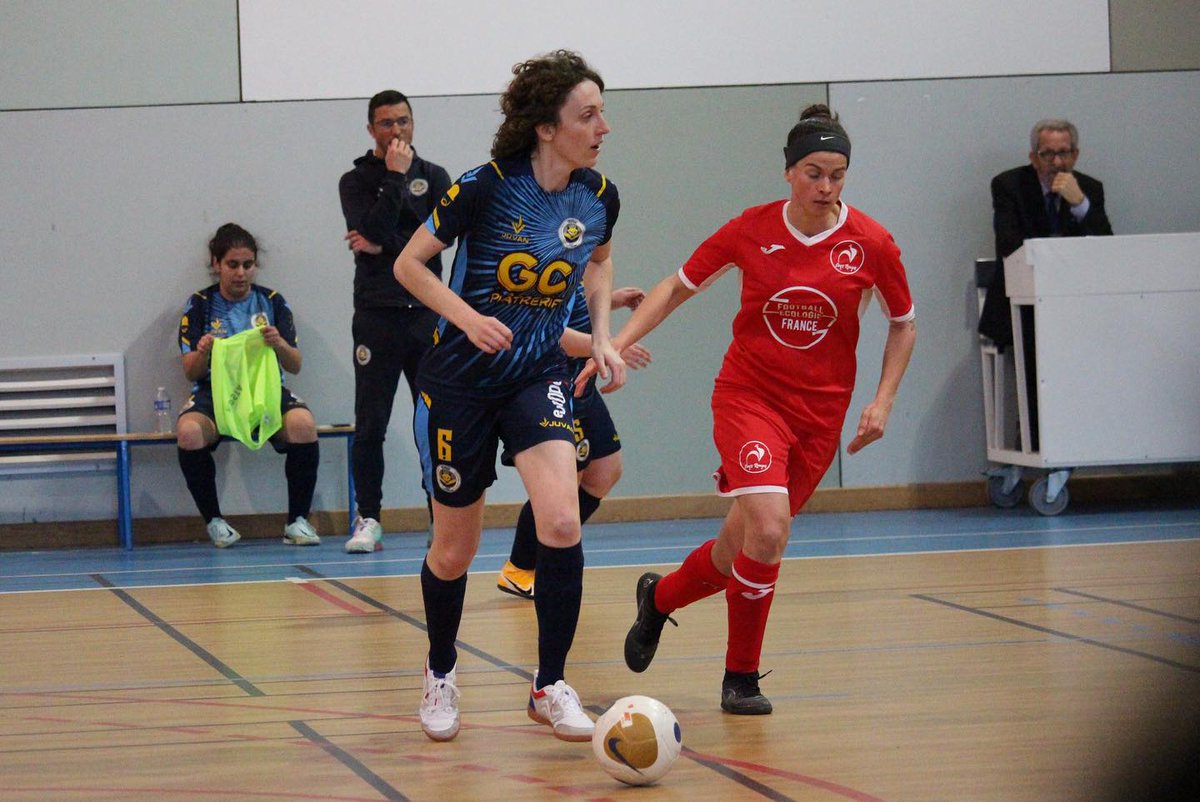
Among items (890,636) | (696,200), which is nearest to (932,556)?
(890,636)

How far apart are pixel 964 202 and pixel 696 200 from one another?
5.61 feet

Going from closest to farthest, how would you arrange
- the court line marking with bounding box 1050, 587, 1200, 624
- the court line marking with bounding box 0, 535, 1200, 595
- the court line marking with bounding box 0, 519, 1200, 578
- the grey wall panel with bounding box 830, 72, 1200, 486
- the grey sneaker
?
the grey sneaker
the court line marking with bounding box 1050, 587, 1200, 624
the court line marking with bounding box 0, 535, 1200, 595
the court line marking with bounding box 0, 519, 1200, 578
the grey wall panel with bounding box 830, 72, 1200, 486

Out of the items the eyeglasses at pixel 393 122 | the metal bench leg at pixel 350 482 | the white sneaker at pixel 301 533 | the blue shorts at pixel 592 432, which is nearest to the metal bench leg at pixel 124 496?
the white sneaker at pixel 301 533

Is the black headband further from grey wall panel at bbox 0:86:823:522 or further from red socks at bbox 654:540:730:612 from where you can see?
grey wall panel at bbox 0:86:823:522

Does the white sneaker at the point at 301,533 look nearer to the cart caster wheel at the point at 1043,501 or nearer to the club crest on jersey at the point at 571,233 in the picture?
the cart caster wheel at the point at 1043,501

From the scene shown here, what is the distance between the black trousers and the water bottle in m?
1.64

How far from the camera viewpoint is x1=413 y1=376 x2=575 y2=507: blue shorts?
3572 mm

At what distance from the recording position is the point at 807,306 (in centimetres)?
412

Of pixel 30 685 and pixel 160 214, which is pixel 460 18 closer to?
pixel 160 214

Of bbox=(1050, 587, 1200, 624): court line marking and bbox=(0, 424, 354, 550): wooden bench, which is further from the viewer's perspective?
bbox=(0, 424, 354, 550): wooden bench

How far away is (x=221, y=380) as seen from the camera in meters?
8.20

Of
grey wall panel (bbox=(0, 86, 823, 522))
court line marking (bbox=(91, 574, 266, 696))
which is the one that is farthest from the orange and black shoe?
grey wall panel (bbox=(0, 86, 823, 522))

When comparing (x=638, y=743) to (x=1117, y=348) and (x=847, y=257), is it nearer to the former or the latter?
(x=847, y=257)

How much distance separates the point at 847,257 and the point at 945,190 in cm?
538
